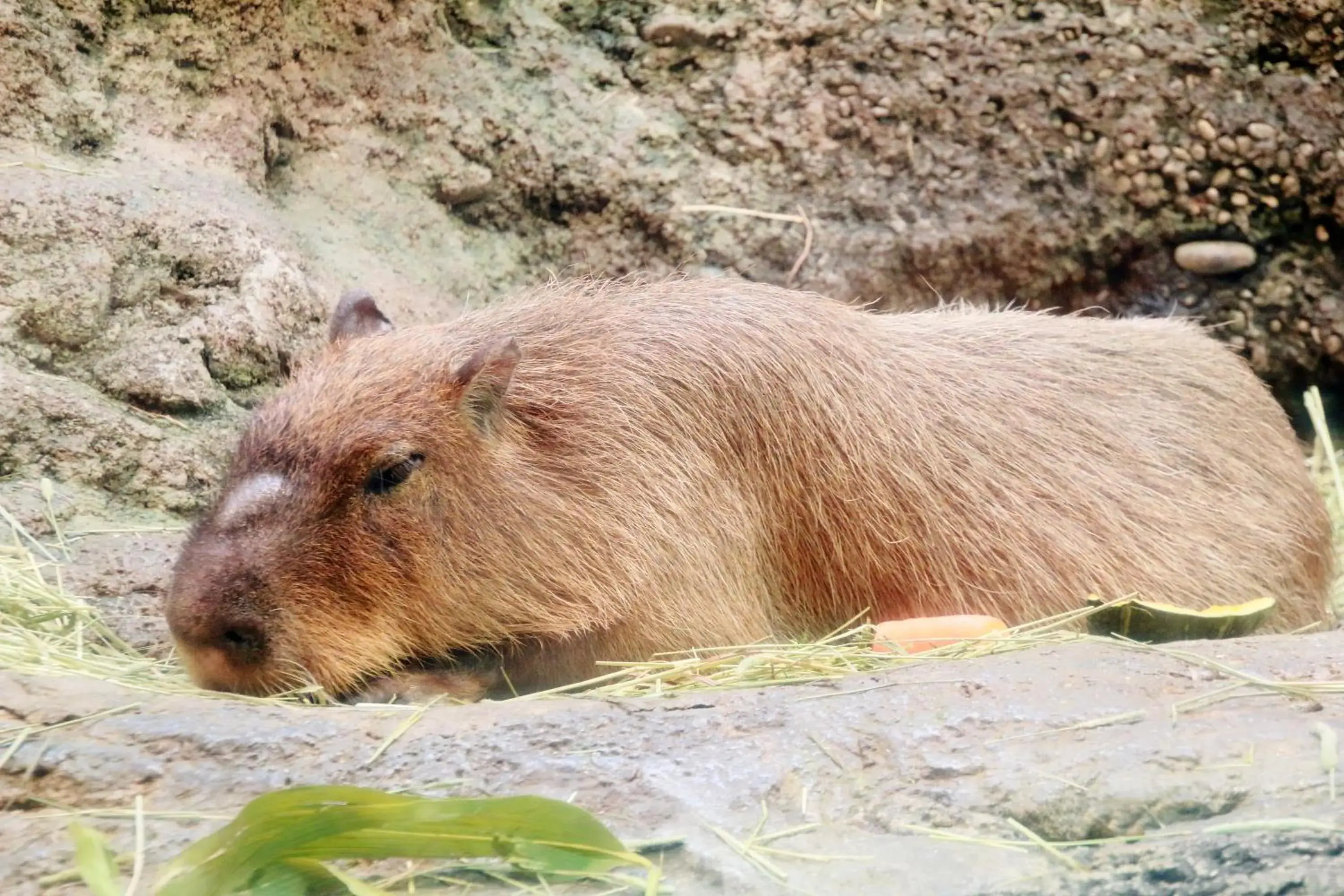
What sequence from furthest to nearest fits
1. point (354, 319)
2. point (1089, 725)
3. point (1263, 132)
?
1. point (1263, 132)
2. point (354, 319)
3. point (1089, 725)

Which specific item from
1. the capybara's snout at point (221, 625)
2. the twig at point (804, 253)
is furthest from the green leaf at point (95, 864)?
the twig at point (804, 253)

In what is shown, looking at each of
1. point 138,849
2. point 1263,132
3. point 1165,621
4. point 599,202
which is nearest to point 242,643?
point 138,849

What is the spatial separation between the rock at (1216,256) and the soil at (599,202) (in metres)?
0.06

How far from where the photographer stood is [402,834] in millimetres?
2637

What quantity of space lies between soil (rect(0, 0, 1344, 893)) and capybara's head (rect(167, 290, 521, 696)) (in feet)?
1.99

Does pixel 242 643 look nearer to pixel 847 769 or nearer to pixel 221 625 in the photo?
pixel 221 625

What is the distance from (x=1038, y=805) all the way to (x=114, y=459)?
3763 millimetres

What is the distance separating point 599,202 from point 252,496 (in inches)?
126

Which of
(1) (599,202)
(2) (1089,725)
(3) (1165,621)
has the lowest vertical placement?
(3) (1165,621)

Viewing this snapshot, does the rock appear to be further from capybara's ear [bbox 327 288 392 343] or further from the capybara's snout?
the capybara's snout

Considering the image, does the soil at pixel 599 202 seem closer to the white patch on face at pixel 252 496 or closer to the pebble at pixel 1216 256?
the pebble at pixel 1216 256

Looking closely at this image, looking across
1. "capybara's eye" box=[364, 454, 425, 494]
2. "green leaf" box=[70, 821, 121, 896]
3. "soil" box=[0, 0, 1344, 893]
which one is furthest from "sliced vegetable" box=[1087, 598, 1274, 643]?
"green leaf" box=[70, 821, 121, 896]

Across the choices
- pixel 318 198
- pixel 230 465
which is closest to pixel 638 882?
pixel 230 465

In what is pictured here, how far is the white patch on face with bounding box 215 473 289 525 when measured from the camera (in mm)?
4113
